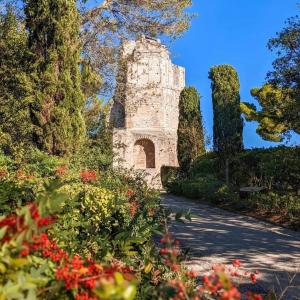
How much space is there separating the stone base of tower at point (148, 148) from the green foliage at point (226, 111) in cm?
1222

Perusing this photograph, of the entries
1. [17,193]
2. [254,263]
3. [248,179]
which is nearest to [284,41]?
[248,179]

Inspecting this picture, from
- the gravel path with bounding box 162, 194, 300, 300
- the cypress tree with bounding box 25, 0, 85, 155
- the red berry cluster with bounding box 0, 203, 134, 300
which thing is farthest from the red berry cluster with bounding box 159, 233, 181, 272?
the cypress tree with bounding box 25, 0, 85, 155

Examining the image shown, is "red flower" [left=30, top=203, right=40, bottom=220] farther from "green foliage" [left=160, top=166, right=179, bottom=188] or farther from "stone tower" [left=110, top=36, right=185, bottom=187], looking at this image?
"stone tower" [left=110, top=36, right=185, bottom=187]

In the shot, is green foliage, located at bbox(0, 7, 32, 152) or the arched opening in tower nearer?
green foliage, located at bbox(0, 7, 32, 152)

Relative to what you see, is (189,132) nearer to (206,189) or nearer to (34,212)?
(206,189)

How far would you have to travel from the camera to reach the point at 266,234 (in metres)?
9.60

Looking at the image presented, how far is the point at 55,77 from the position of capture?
10586 millimetres

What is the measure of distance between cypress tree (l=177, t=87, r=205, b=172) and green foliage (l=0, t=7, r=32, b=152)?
1235 cm

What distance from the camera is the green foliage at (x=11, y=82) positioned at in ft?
39.3

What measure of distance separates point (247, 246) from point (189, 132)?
16549mm

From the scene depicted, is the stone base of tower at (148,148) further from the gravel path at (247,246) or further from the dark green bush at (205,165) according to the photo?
the gravel path at (247,246)

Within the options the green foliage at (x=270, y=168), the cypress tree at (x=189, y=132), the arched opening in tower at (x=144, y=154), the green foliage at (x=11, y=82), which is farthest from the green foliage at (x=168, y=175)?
the green foliage at (x=11, y=82)

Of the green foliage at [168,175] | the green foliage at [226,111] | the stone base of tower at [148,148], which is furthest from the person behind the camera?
the stone base of tower at [148,148]

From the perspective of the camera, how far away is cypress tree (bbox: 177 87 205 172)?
2416cm
